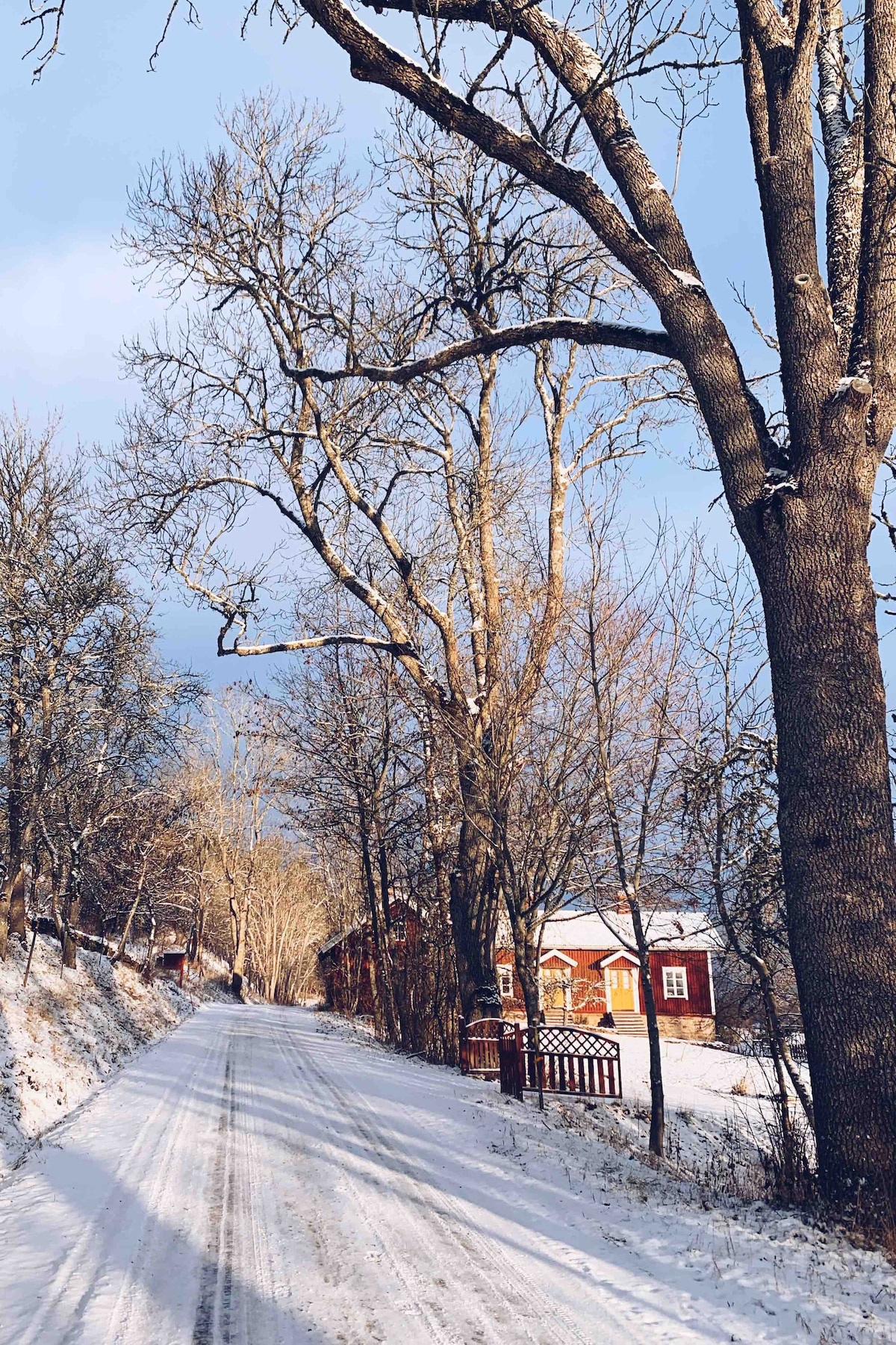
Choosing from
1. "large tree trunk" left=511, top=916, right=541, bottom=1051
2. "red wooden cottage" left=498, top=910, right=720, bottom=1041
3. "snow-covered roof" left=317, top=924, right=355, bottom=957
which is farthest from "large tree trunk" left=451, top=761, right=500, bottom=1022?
"red wooden cottage" left=498, top=910, right=720, bottom=1041

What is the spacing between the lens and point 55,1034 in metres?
15.1

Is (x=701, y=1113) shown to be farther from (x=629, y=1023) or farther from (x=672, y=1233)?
(x=629, y=1023)

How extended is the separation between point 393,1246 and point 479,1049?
29.2 ft

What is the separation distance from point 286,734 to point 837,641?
16.6 meters

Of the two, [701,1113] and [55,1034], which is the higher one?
[55,1034]

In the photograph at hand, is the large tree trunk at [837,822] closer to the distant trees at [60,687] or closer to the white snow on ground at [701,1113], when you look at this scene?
the white snow on ground at [701,1113]

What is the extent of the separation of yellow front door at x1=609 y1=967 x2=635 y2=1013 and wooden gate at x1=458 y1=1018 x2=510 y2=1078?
95.0 feet

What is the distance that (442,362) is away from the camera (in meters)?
8.08

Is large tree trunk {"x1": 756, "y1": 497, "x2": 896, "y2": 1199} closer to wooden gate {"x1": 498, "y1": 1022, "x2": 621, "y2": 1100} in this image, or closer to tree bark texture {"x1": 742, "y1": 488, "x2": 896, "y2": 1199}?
tree bark texture {"x1": 742, "y1": 488, "x2": 896, "y2": 1199}

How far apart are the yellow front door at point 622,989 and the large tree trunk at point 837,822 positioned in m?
37.7

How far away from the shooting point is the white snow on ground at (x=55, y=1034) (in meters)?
11.4

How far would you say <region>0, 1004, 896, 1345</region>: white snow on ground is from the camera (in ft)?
15.5

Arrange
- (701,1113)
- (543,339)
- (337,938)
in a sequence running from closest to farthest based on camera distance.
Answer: (543,339), (701,1113), (337,938)

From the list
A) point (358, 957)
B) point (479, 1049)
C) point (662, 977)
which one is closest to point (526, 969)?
point (479, 1049)
